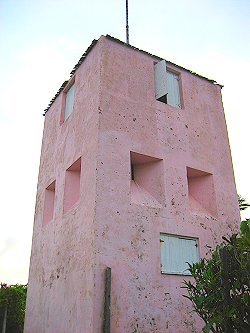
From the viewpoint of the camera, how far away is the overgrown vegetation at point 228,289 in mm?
4699

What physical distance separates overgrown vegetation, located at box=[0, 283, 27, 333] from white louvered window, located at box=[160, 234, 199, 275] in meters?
9.19

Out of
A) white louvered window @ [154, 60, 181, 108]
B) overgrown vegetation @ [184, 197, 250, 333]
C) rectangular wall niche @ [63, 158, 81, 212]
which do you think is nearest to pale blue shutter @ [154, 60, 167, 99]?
white louvered window @ [154, 60, 181, 108]

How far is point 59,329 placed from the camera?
890 centimetres

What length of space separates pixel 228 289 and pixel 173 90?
869cm

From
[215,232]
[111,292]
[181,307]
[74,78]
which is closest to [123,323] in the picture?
[111,292]

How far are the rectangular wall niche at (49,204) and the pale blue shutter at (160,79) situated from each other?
484 cm

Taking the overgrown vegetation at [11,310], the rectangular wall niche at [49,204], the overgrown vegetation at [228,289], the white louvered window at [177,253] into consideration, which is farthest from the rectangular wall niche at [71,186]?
the overgrown vegetation at [11,310]

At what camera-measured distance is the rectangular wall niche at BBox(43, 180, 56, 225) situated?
480 inches

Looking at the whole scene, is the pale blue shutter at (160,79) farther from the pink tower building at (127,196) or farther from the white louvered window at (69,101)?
the white louvered window at (69,101)

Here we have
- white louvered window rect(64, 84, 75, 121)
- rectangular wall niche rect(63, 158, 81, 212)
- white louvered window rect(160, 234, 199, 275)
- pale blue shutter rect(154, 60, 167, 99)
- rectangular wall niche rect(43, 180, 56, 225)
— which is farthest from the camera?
white louvered window rect(64, 84, 75, 121)

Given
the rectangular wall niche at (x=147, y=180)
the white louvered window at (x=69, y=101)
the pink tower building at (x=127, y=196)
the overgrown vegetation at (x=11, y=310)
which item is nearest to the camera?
the pink tower building at (x=127, y=196)

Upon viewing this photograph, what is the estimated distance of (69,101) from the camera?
13.0m

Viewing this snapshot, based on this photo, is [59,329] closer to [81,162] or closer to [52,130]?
[81,162]

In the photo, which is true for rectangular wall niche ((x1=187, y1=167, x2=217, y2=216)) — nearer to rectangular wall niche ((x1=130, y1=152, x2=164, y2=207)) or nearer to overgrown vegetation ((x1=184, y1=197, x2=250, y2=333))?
rectangular wall niche ((x1=130, y1=152, x2=164, y2=207))
